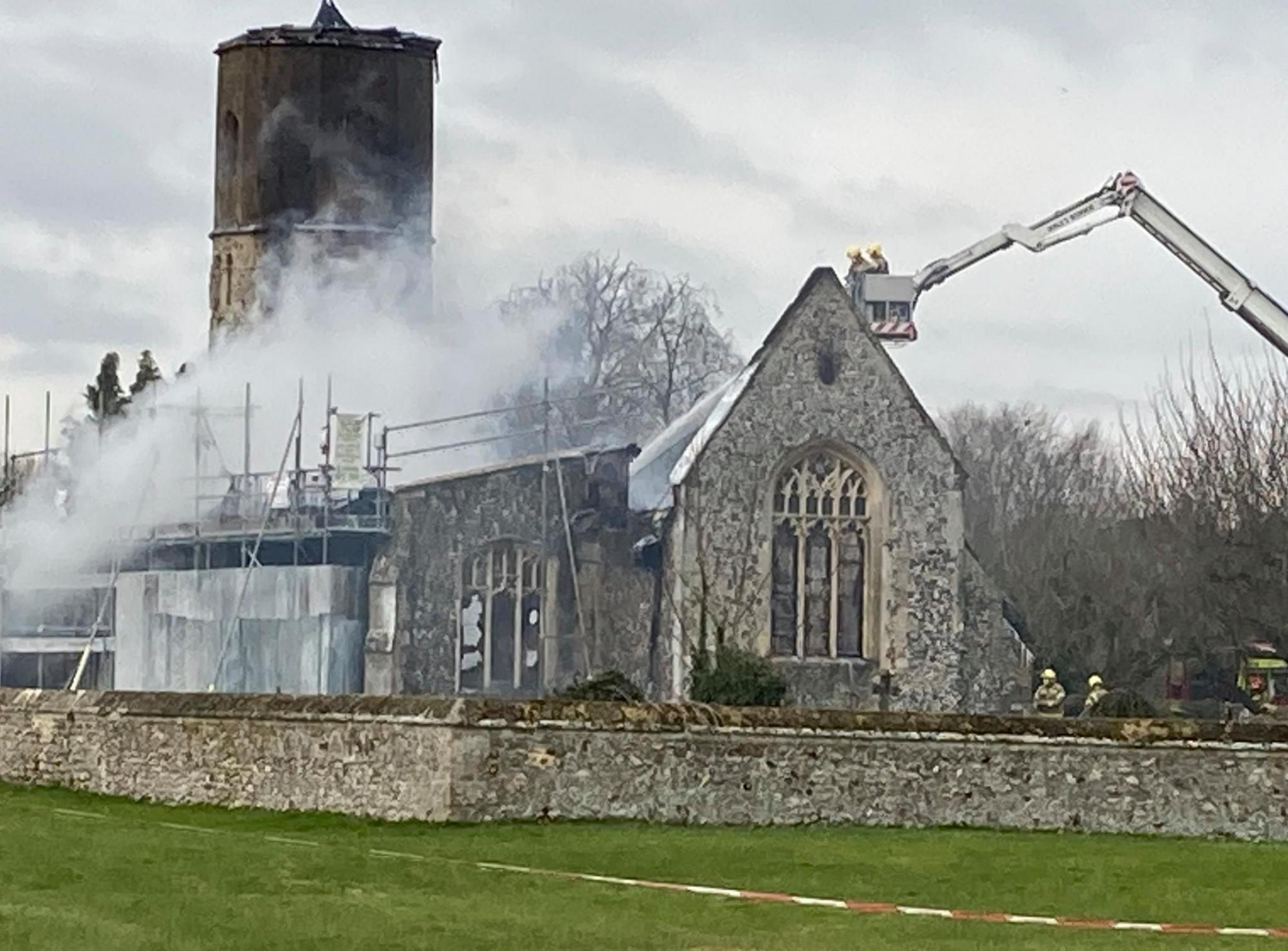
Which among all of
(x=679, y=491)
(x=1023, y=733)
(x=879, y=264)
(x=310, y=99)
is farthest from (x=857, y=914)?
(x=310, y=99)

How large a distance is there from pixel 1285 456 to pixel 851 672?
549 inches

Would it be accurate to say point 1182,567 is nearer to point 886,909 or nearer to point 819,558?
point 819,558

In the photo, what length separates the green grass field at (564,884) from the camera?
2119 cm

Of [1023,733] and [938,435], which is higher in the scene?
[938,435]

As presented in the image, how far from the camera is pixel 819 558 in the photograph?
65188 millimetres

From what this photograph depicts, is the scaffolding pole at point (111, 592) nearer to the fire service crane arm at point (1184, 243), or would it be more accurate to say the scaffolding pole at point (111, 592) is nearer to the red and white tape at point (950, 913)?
the fire service crane arm at point (1184, 243)

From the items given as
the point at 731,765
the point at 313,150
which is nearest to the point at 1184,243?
the point at 313,150

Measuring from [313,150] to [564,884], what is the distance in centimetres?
5868

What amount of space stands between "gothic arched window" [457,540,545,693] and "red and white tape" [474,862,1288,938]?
3842cm

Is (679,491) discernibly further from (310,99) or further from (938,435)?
(310,99)

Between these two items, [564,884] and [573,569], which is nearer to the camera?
[564,884]

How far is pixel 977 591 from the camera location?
66125 millimetres

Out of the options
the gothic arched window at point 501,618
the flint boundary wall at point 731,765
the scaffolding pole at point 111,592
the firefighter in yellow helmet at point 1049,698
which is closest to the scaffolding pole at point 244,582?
the scaffolding pole at point 111,592

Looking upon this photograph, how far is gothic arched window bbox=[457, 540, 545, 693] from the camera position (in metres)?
64.8
